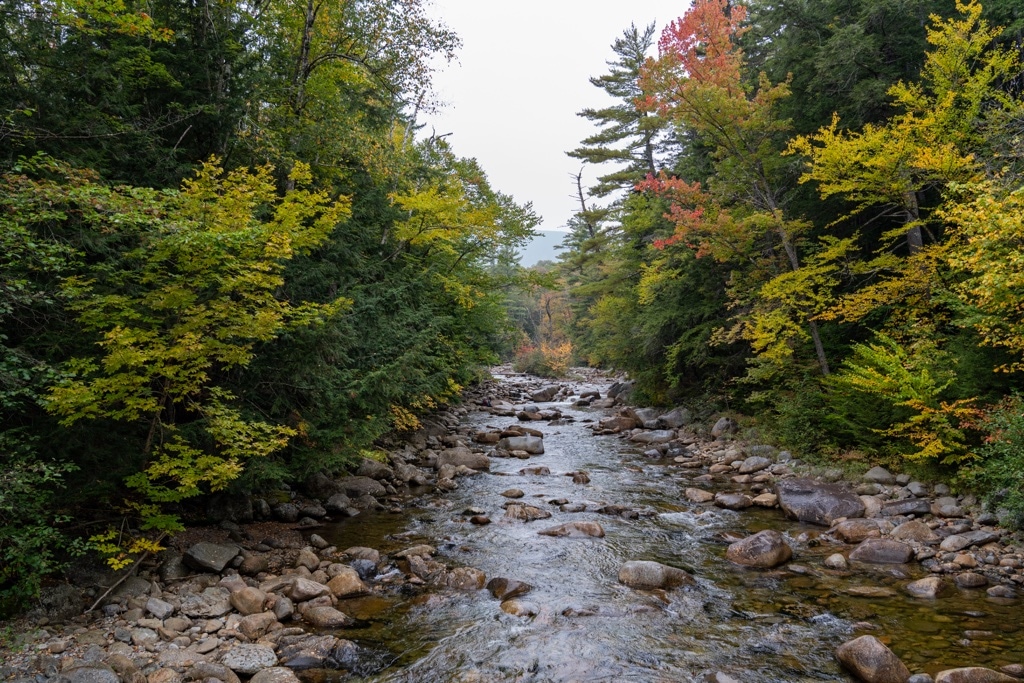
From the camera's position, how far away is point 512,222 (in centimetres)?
1571

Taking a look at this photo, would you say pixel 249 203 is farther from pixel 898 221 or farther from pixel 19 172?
pixel 898 221

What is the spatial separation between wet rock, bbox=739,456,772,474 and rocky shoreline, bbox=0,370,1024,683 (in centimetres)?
3

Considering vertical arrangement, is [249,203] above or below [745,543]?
above

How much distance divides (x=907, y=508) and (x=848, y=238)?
6557 millimetres

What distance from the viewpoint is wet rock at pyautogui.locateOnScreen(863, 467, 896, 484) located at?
9.49 meters

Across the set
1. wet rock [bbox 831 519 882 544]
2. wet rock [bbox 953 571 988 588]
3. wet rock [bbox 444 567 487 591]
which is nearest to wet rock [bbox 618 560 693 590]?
wet rock [bbox 444 567 487 591]

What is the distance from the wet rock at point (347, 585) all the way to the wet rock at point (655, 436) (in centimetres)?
1106

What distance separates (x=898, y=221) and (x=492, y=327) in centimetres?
1180

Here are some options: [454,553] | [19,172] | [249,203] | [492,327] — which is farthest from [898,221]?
[19,172]

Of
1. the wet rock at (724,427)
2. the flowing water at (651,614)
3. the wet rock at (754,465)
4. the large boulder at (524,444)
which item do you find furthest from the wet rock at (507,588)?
the wet rock at (724,427)

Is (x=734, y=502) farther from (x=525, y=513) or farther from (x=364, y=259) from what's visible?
(x=364, y=259)

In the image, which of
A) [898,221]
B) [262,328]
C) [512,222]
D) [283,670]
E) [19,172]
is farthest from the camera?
[512,222]

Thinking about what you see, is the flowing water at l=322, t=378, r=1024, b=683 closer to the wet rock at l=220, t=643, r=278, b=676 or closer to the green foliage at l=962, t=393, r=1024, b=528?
the wet rock at l=220, t=643, r=278, b=676

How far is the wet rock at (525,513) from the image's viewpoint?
9.66 m
